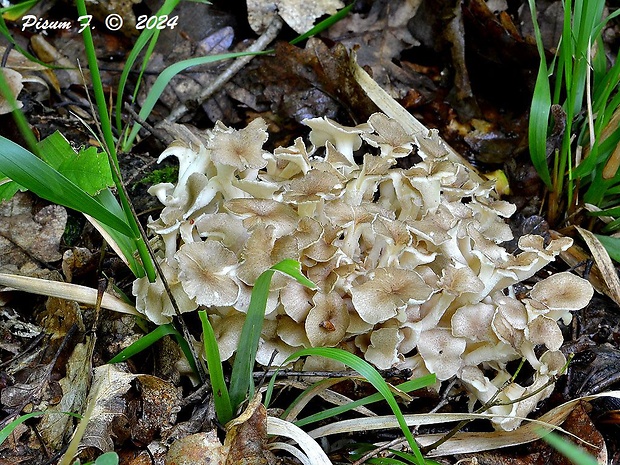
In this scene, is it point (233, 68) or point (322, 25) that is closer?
point (322, 25)

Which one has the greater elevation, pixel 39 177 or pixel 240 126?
pixel 39 177

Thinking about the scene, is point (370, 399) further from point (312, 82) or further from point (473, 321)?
point (312, 82)

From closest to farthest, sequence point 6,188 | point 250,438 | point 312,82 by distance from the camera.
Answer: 1. point 250,438
2. point 6,188
3. point 312,82

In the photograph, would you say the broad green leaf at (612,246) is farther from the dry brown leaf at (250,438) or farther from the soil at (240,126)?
the dry brown leaf at (250,438)

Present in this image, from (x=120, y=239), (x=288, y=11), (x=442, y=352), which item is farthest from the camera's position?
(x=288, y=11)

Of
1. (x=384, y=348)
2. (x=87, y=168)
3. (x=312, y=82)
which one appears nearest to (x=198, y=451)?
(x=384, y=348)

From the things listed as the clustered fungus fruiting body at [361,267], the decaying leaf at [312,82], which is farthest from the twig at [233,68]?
the clustered fungus fruiting body at [361,267]

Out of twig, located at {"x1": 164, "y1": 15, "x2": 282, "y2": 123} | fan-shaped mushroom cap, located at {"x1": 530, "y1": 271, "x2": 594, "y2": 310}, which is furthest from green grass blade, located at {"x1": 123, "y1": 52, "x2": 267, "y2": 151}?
fan-shaped mushroom cap, located at {"x1": 530, "y1": 271, "x2": 594, "y2": 310}

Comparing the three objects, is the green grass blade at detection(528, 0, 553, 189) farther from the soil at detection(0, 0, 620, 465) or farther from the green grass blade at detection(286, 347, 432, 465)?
the green grass blade at detection(286, 347, 432, 465)
